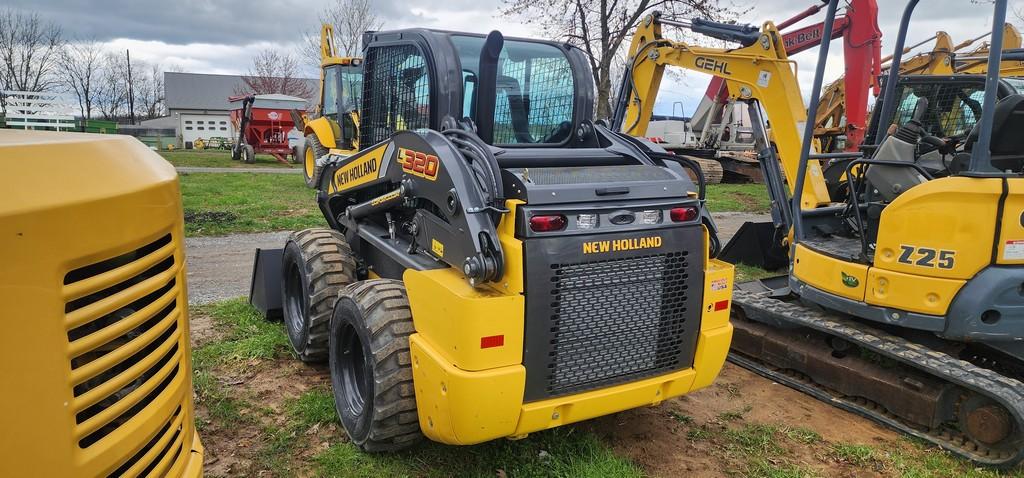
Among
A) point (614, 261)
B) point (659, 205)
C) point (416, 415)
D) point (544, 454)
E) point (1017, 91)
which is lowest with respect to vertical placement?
point (544, 454)

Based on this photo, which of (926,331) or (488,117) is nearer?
(488,117)

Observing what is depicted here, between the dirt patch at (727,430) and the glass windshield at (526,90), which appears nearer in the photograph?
the dirt patch at (727,430)

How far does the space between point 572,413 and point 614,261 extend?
769 mm

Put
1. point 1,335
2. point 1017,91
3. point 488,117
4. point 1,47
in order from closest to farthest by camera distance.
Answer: point 1,335
point 488,117
point 1017,91
point 1,47

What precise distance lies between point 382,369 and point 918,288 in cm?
345

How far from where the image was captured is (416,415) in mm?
3475

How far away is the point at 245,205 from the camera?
1205 centimetres

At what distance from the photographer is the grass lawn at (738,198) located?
14656 millimetres

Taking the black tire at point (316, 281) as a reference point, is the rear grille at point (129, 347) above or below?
above

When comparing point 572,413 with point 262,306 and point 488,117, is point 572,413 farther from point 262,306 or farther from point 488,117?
point 262,306

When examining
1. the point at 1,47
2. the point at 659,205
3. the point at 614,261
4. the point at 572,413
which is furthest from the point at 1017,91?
the point at 1,47

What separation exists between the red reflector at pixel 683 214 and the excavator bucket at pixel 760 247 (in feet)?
16.8

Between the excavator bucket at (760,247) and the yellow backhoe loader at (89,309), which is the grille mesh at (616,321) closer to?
the yellow backhoe loader at (89,309)

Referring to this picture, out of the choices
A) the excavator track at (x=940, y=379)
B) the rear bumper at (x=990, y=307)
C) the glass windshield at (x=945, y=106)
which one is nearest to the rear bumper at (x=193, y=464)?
the excavator track at (x=940, y=379)
